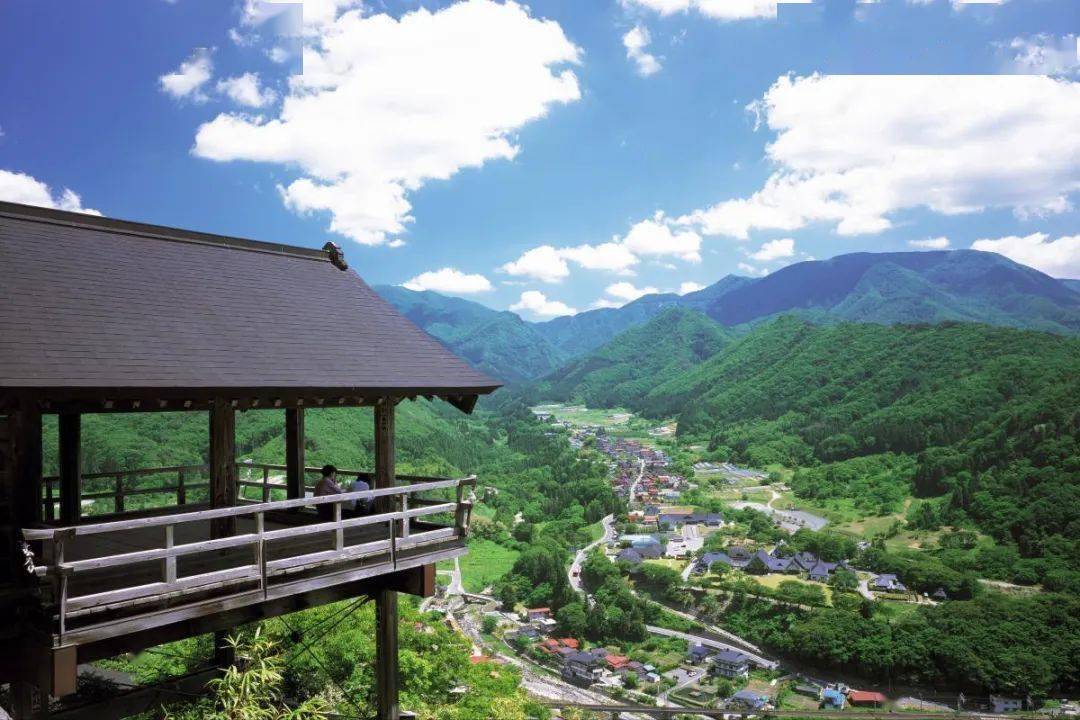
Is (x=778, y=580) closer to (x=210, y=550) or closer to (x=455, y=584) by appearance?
(x=455, y=584)

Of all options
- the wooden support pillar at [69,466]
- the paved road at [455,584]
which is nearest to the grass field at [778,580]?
the paved road at [455,584]

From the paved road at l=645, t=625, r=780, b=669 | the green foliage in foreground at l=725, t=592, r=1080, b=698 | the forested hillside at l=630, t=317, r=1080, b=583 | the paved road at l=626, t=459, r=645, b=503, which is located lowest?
the paved road at l=645, t=625, r=780, b=669

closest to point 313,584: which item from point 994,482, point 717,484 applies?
point 994,482

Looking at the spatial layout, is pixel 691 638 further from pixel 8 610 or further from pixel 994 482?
pixel 8 610

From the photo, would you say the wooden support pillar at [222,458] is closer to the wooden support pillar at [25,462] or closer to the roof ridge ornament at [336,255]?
the wooden support pillar at [25,462]

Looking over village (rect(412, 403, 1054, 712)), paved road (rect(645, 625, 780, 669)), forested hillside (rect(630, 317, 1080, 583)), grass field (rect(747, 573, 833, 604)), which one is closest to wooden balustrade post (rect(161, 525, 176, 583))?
village (rect(412, 403, 1054, 712))

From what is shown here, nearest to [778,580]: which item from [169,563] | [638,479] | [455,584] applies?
[455,584]

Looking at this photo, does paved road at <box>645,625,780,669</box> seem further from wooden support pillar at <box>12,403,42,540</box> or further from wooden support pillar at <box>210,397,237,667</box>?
wooden support pillar at <box>12,403,42,540</box>
